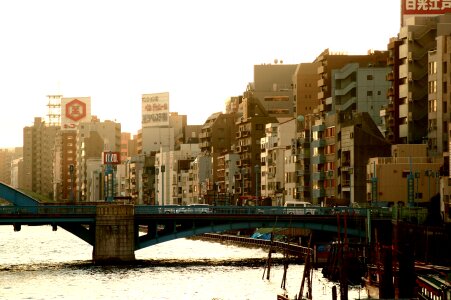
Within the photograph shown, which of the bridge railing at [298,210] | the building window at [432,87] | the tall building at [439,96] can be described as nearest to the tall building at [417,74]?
the building window at [432,87]

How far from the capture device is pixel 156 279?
129375 mm

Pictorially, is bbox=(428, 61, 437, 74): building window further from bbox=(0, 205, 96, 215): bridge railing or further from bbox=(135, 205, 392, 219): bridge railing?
bbox=(0, 205, 96, 215): bridge railing

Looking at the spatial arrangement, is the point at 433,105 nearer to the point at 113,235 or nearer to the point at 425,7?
the point at 425,7

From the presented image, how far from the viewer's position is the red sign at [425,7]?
601 ft

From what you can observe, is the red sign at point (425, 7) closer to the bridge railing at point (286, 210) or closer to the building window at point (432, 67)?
the building window at point (432, 67)

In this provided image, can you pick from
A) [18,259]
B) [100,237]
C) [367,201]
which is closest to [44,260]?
[18,259]

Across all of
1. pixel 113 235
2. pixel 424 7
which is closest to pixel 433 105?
pixel 424 7

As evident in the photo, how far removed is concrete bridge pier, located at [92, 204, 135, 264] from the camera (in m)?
149

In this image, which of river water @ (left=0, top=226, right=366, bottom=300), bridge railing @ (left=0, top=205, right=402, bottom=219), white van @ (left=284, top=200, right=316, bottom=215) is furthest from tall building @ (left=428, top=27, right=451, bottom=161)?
river water @ (left=0, top=226, right=366, bottom=300)

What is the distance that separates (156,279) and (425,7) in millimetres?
72174

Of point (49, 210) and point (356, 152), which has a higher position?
point (356, 152)

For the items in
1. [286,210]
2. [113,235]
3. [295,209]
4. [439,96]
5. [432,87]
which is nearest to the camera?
[113,235]

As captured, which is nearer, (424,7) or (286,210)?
(286,210)

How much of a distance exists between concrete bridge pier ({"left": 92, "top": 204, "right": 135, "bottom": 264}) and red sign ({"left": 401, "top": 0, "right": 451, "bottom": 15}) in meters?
55.7
